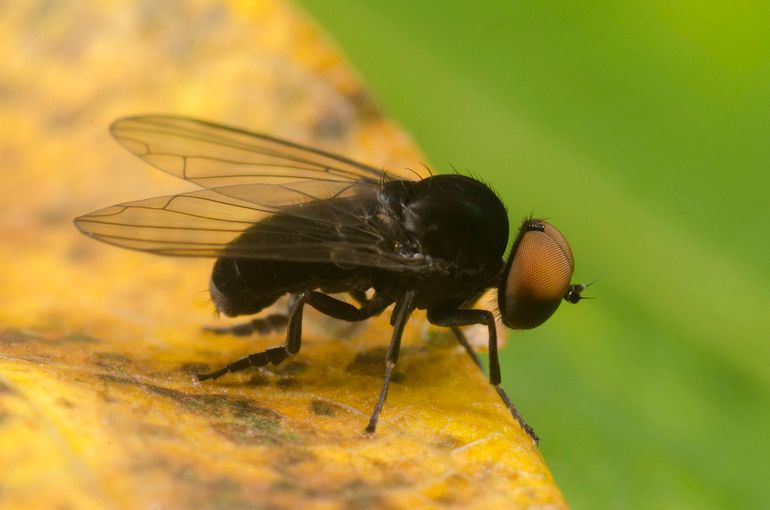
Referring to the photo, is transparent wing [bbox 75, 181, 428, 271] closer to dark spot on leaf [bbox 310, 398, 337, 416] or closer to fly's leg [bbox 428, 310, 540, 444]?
fly's leg [bbox 428, 310, 540, 444]

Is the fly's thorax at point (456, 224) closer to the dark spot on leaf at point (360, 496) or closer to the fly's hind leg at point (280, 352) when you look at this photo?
the fly's hind leg at point (280, 352)

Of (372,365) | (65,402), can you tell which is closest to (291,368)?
(372,365)

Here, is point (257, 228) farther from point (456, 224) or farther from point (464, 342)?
point (464, 342)

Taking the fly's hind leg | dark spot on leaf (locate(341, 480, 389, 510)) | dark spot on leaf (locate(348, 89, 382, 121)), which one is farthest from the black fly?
dark spot on leaf (locate(341, 480, 389, 510))

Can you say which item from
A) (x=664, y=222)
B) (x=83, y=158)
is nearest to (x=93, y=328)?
(x=83, y=158)

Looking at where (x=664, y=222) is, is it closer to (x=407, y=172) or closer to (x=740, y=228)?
(x=740, y=228)
